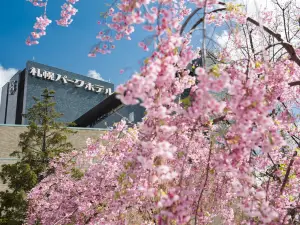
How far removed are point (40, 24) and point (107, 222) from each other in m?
3.55

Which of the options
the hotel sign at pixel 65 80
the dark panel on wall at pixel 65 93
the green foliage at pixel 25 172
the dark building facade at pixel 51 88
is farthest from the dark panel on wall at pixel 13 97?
the green foliage at pixel 25 172

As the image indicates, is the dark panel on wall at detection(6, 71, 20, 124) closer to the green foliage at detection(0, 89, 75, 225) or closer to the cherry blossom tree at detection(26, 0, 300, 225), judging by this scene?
the green foliage at detection(0, 89, 75, 225)

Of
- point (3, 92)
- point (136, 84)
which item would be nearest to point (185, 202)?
point (136, 84)

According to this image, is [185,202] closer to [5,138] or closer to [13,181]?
[13,181]

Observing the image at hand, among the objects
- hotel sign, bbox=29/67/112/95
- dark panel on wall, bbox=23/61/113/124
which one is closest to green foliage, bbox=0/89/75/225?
dark panel on wall, bbox=23/61/113/124

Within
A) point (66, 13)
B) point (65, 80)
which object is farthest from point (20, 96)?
point (66, 13)

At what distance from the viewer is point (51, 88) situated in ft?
98.4

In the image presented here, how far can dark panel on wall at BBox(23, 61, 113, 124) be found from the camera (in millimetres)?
28781

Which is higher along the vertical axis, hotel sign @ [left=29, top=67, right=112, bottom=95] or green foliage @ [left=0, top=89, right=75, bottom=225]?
hotel sign @ [left=29, top=67, right=112, bottom=95]

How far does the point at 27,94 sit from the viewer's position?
93.7 feet

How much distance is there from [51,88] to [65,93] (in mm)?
1318

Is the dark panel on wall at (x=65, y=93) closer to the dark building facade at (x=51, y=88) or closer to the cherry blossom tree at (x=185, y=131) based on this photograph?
the dark building facade at (x=51, y=88)

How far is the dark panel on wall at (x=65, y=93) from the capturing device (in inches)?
1133

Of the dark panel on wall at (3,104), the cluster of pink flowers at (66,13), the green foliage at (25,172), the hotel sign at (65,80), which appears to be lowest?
the green foliage at (25,172)
